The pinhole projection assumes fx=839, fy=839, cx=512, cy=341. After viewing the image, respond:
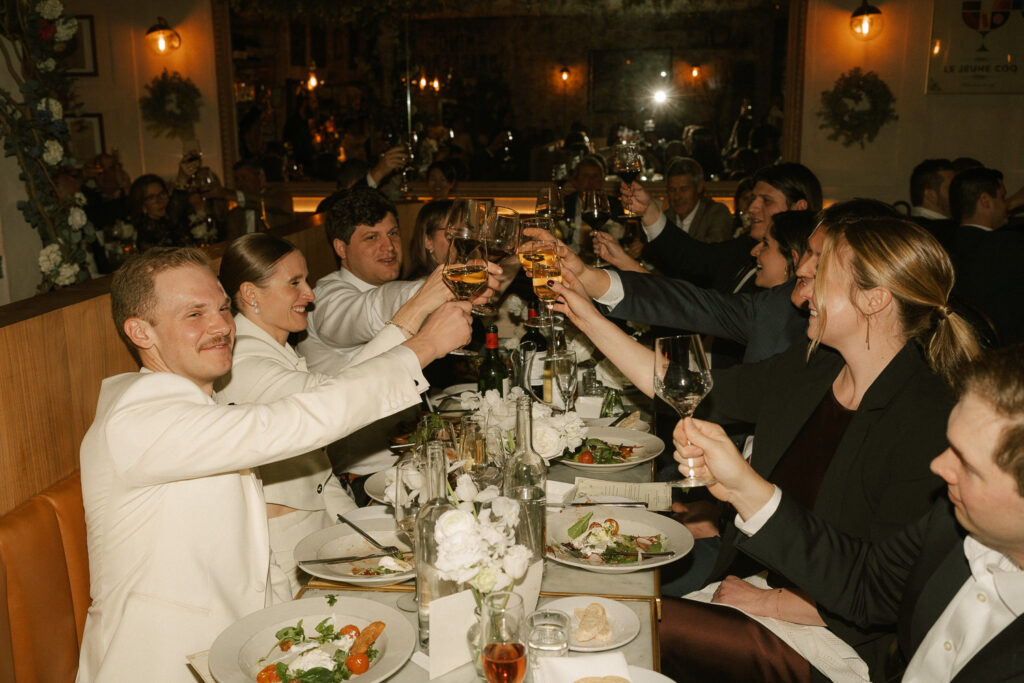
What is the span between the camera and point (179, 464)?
171 cm

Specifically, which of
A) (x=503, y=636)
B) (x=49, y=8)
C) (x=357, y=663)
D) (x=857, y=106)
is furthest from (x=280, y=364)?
(x=857, y=106)

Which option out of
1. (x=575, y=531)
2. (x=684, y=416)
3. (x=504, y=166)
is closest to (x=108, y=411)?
(x=575, y=531)

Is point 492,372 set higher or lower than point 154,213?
lower

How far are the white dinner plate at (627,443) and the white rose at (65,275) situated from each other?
7.62 ft

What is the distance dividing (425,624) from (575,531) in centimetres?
48

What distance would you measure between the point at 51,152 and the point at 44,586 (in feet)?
7.26

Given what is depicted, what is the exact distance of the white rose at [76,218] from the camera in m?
3.55

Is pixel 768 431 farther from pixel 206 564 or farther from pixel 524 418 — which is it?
pixel 206 564

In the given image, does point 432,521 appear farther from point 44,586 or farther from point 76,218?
point 76,218

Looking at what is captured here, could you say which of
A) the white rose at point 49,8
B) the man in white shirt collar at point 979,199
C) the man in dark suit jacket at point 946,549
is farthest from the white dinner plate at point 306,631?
the man in white shirt collar at point 979,199

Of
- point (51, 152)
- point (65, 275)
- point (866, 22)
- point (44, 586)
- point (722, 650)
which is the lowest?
point (722, 650)

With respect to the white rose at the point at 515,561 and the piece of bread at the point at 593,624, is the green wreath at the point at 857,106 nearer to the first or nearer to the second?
the piece of bread at the point at 593,624

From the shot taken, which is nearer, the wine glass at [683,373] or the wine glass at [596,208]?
the wine glass at [683,373]

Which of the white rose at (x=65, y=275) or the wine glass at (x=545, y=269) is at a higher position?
the wine glass at (x=545, y=269)
